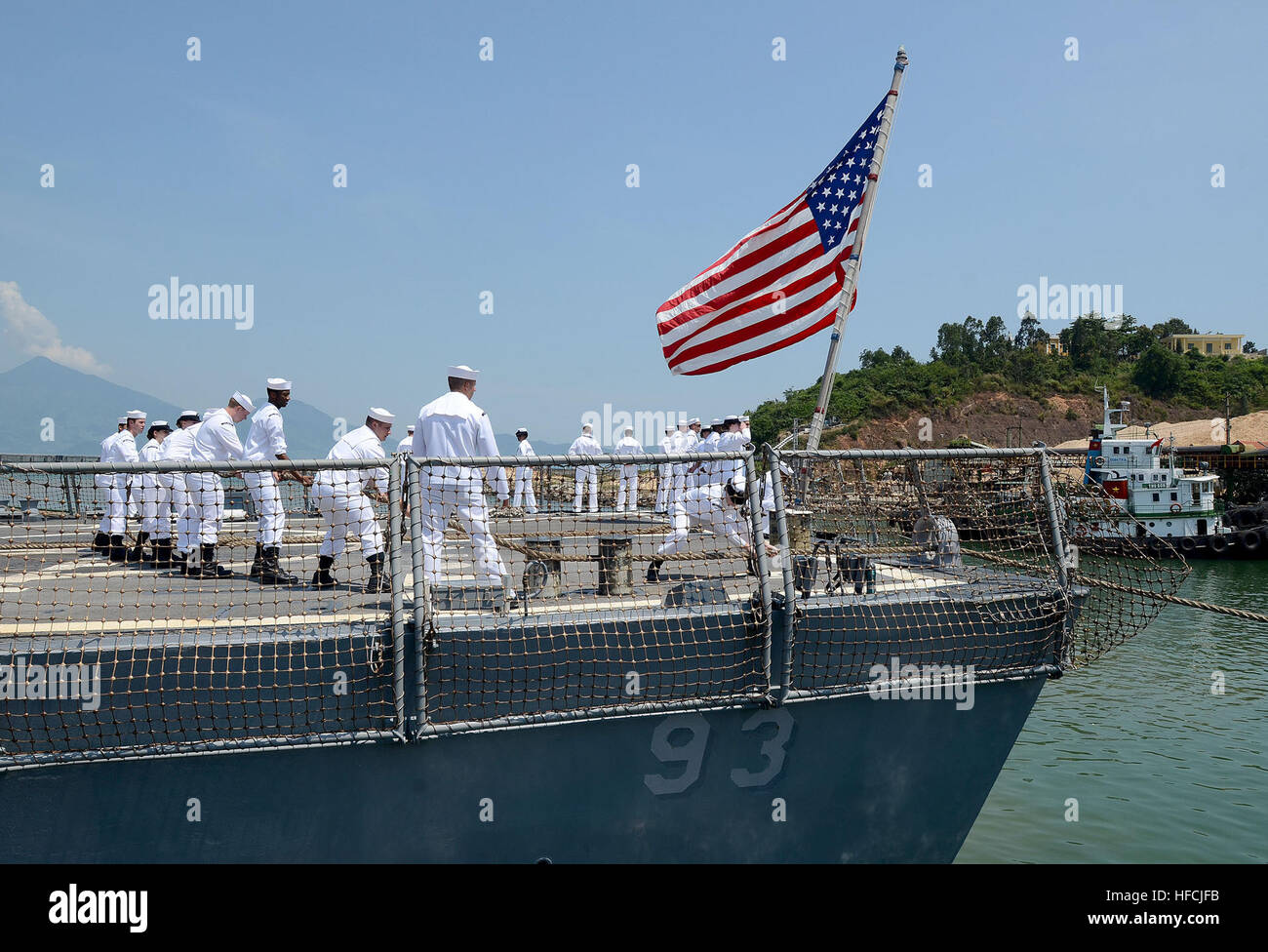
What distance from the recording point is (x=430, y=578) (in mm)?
5016

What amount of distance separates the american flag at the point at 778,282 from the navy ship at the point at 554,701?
160 centimetres

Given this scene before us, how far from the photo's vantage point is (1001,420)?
7344cm

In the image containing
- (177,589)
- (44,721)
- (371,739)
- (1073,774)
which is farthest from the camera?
(1073,774)

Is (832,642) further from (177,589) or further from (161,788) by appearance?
(177,589)

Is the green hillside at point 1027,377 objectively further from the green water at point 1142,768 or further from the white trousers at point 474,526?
the white trousers at point 474,526

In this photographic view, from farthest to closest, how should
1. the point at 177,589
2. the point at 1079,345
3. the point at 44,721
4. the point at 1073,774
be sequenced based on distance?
1. the point at 1079,345
2. the point at 1073,774
3. the point at 177,589
4. the point at 44,721

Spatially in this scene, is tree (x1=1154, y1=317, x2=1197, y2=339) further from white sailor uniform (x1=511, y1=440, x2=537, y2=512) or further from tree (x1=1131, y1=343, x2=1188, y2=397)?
white sailor uniform (x1=511, y1=440, x2=537, y2=512)

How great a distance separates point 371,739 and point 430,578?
1169 mm

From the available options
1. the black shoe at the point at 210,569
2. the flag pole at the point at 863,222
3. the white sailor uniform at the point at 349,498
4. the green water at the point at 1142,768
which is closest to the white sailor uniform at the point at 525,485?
the white sailor uniform at the point at 349,498

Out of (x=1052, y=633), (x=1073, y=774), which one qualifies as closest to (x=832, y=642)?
(x=1052, y=633)

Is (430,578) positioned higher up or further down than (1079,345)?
further down
